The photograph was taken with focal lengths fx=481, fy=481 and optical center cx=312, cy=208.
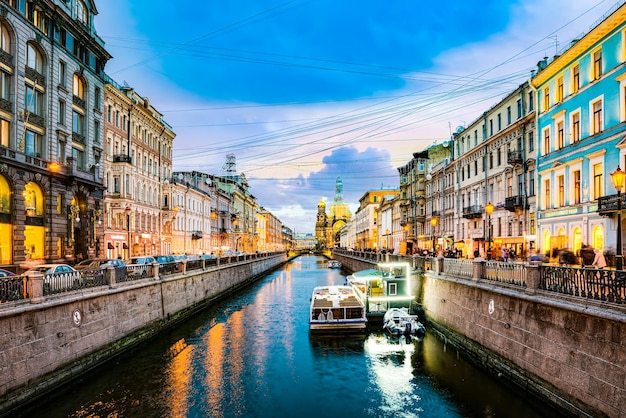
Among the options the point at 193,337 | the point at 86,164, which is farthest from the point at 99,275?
the point at 86,164

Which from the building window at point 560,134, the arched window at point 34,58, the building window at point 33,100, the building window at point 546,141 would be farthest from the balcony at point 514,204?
the arched window at point 34,58

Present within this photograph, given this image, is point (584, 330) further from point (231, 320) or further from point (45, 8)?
point (45, 8)

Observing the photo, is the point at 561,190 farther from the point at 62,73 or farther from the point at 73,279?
the point at 62,73

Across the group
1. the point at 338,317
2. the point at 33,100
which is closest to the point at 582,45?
the point at 338,317

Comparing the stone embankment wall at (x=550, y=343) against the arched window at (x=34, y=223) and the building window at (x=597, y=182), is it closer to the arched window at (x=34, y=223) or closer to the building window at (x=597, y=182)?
the building window at (x=597, y=182)

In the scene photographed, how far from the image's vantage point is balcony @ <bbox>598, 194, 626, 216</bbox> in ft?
78.9

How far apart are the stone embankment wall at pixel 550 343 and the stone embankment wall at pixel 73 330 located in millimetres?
15458

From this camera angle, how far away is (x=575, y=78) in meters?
29.0

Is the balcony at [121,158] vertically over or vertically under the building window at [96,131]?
under

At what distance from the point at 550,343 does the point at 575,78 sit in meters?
20.8

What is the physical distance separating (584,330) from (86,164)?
38.1 metres

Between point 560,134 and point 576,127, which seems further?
point 560,134

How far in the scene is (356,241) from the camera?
15275 cm

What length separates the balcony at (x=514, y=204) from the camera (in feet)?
122
